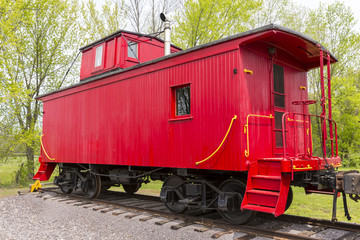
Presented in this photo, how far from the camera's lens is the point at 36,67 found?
16.3 meters

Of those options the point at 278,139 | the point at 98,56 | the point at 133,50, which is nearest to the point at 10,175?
the point at 98,56

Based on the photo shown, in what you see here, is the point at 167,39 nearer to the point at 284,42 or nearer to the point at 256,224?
the point at 284,42

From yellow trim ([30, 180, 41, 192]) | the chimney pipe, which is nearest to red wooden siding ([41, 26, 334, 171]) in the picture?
the chimney pipe

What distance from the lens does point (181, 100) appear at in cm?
678

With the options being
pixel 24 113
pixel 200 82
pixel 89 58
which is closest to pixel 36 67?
pixel 24 113

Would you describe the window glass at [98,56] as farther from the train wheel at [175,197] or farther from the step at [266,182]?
the step at [266,182]

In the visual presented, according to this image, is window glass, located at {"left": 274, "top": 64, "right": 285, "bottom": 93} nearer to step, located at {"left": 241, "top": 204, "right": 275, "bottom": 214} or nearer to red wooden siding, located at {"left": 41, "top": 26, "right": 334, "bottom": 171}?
red wooden siding, located at {"left": 41, "top": 26, "right": 334, "bottom": 171}

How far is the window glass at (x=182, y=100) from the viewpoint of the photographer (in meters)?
6.61

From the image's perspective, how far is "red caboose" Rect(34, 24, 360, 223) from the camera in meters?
5.44

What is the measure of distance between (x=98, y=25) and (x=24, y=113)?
6.54 meters

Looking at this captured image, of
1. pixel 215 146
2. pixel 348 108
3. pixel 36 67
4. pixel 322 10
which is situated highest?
pixel 322 10

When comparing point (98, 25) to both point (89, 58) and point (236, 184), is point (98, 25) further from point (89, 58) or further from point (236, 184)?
point (236, 184)

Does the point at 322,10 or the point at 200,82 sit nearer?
the point at 200,82

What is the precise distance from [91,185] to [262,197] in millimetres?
6317
